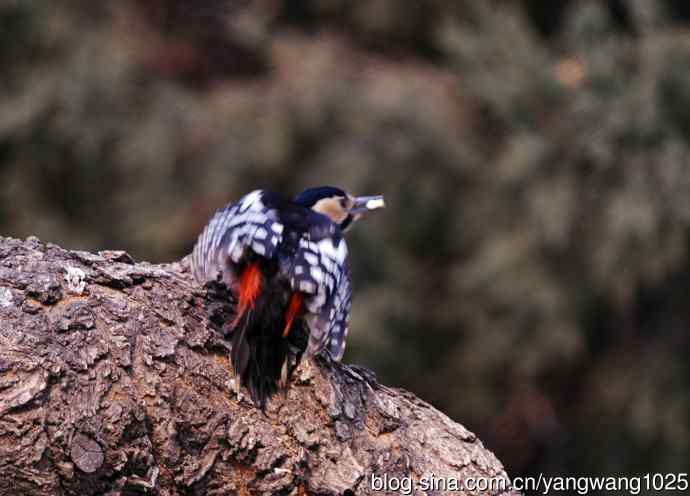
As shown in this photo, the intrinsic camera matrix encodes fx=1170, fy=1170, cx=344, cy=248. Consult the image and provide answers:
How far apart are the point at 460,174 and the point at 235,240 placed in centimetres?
512

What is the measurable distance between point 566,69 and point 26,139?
351cm

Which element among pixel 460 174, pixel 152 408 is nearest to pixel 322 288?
pixel 152 408

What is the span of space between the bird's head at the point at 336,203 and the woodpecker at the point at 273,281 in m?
0.60

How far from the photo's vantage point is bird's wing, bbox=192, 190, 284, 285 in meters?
2.52

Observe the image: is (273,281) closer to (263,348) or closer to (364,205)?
(263,348)

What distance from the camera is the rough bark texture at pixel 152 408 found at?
2.16 metres

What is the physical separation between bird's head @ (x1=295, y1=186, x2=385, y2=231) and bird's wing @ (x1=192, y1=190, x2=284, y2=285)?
24.4 inches

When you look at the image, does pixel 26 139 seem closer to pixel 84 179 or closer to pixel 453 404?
pixel 84 179

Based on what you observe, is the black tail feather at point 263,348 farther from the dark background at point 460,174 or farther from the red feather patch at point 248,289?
the dark background at point 460,174

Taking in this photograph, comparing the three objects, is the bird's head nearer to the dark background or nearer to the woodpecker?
the woodpecker

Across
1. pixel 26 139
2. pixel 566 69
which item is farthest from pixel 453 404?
pixel 26 139

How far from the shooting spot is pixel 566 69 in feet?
24.2

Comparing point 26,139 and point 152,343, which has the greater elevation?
point 26,139

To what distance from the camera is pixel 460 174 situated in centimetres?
755
